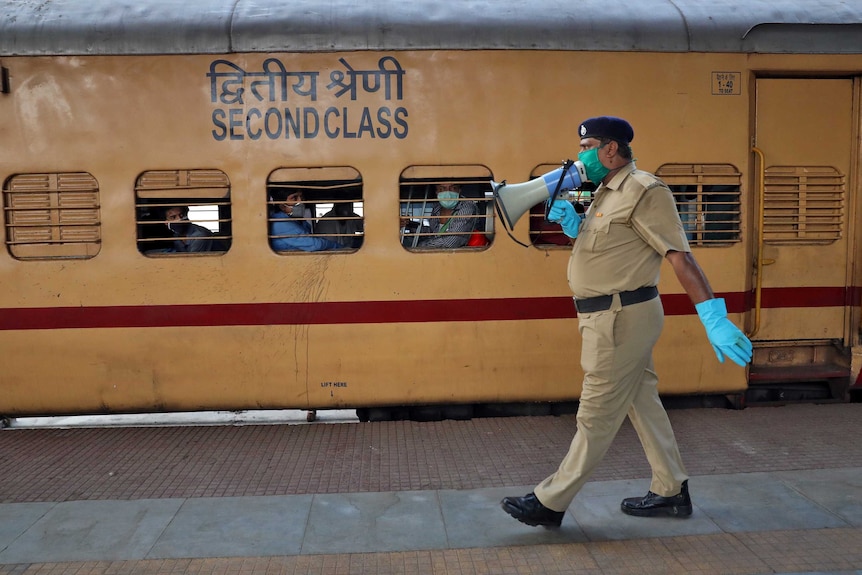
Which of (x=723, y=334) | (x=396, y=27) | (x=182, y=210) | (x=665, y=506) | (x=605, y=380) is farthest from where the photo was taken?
(x=182, y=210)

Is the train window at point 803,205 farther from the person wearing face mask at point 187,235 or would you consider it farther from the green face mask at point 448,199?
the person wearing face mask at point 187,235

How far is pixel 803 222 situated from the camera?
5484 millimetres

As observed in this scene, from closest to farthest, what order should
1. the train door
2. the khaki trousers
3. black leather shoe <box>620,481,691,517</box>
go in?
the khaki trousers → black leather shoe <box>620,481,691,517</box> → the train door

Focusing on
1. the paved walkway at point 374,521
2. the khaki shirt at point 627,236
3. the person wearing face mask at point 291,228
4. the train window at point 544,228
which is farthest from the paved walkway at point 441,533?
the train window at point 544,228

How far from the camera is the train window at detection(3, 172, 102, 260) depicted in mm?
5031

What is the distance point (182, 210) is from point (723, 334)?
3703mm

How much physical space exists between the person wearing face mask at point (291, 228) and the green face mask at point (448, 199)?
2.69ft

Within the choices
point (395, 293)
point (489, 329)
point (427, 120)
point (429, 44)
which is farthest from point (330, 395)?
point (429, 44)

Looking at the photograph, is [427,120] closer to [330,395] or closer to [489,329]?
[489,329]

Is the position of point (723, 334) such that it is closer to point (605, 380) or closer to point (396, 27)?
point (605, 380)

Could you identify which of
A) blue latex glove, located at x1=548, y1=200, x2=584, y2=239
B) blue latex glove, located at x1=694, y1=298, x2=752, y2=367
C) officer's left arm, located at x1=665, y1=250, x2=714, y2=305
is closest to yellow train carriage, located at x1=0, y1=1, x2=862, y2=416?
blue latex glove, located at x1=548, y1=200, x2=584, y2=239

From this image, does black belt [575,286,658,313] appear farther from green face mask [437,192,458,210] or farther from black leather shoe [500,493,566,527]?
green face mask [437,192,458,210]

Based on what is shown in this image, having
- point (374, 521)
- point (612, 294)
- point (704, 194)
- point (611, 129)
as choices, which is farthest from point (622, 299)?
point (704, 194)

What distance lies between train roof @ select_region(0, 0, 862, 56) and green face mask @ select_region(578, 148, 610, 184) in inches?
73.5
